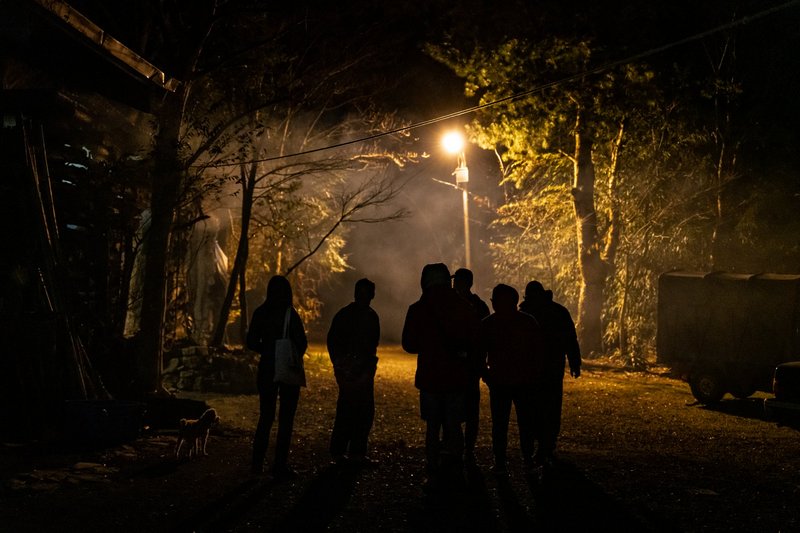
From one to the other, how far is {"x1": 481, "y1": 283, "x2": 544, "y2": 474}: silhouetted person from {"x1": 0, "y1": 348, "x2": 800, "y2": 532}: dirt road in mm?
503

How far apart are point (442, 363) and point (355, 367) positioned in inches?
49.7

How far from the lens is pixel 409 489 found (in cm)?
667

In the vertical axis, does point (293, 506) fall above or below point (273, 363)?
below

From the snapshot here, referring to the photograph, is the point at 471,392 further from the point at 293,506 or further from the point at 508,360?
Answer: the point at 293,506

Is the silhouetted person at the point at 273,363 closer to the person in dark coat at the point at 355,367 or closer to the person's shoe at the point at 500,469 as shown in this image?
the person in dark coat at the point at 355,367

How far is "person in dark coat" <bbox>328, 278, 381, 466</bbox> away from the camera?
7.45 meters

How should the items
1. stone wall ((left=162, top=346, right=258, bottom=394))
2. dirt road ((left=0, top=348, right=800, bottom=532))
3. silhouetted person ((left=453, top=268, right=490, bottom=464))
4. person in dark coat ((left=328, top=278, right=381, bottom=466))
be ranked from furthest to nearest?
1. stone wall ((left=162, top=346, right=258, bottom=394))
2. person in dark coat ((left=328, top=278, right=381, bottom=466))
3. silhouetted person ((left=453, top=268, right=490, bottom=464))
4. dirt road ((left=0, top=348, right=800, bottom=532))

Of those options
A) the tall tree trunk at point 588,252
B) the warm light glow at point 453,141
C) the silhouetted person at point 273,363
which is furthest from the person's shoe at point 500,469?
the tall tree trunk at point 588,252

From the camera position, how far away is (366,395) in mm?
7625

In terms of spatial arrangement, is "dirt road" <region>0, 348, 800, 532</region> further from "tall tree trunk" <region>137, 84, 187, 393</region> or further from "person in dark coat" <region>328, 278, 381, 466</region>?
"tall tree trunk" <region>137, 84, 187, 393</region>

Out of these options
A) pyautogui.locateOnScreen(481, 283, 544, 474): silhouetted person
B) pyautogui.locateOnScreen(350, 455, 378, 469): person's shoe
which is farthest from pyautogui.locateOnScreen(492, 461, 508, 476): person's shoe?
pyautogui.locateOnScreen(350, 455, 378, 469): person's shoe

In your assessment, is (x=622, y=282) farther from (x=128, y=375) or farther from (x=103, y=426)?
(x=103, y=426)

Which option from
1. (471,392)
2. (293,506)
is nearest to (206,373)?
(471,392)

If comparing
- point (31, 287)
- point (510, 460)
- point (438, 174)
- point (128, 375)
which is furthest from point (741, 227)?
point (438, 174)
